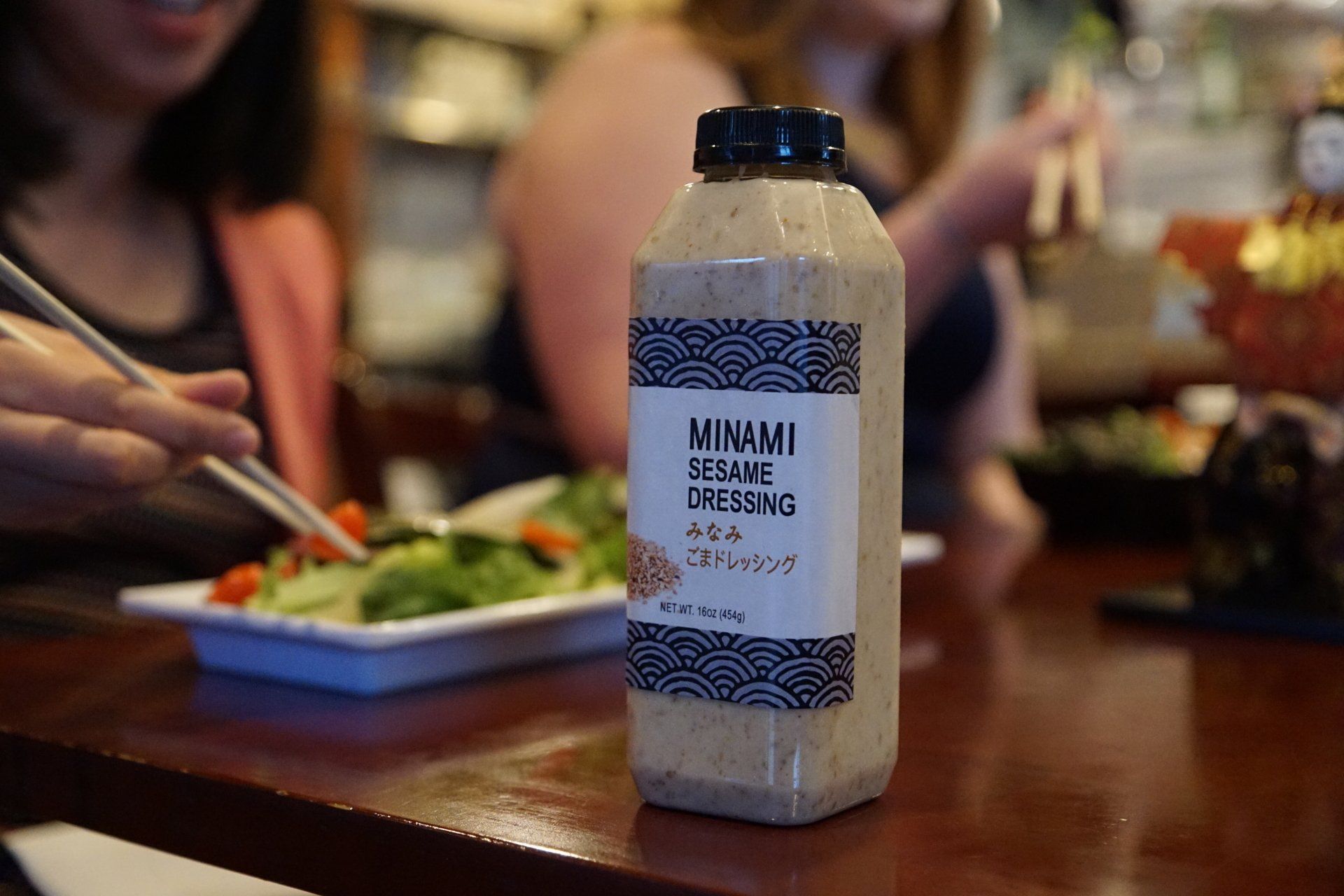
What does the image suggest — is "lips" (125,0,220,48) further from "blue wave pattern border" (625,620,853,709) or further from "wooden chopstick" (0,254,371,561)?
"blue wave pattern border" (625,620,853,709)

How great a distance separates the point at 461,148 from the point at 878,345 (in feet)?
13.5

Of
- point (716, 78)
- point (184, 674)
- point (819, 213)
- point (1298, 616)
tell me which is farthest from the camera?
point (716, 78)

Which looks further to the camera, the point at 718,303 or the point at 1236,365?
the point at 1236,365

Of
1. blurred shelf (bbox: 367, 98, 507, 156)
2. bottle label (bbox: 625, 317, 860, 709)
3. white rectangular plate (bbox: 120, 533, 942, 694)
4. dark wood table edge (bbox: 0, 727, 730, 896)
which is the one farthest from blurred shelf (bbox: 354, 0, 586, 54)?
bottle label (bbox: 625, 317, 860, 709)

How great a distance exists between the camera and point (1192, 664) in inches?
31.9

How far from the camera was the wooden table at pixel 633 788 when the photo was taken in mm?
465

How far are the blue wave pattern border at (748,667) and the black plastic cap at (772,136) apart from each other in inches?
6.9

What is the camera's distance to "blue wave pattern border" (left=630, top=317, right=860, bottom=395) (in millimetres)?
465

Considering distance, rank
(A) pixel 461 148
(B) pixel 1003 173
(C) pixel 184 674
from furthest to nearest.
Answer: (A) pixel 461 148 < (B) pixel 1003 173 < (C) pixel 184 674

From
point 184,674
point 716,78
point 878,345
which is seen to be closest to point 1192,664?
point 878,345

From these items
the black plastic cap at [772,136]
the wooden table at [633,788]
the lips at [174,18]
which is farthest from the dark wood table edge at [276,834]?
the lips at [174,18]

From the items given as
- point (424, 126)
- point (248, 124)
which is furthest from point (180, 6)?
point (424, 126)

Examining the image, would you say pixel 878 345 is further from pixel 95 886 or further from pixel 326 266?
pixel 326 266

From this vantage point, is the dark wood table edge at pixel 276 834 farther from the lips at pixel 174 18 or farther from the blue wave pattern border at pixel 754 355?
the lips at pixel 174 18
